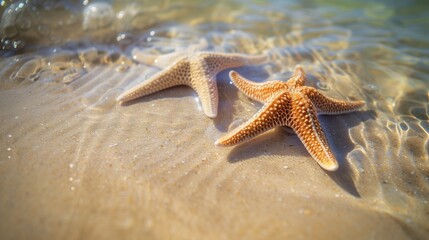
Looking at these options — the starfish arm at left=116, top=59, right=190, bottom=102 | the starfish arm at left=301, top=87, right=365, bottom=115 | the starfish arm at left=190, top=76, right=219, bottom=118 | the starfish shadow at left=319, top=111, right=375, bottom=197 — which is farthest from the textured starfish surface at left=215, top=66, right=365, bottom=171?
the starfish arm at left=116, top=59, right=190, bottom=102

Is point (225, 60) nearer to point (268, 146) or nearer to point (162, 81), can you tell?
point (162, 81)

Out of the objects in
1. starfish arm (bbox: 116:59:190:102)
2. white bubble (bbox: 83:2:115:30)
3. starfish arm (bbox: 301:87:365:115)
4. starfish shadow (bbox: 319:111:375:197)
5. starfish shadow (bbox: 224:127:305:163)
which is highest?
white bubble (bbox: 83:2:115:30)

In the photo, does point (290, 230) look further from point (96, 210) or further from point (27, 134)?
point (27, 134)

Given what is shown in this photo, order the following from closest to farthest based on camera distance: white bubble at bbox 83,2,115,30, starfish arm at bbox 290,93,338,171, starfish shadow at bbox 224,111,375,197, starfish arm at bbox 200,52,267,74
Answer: starfish arm at bbox 290,93,338,171 < starfish shadow at bbox 224,111,375,197 < starfish arm at bbox 200,52,267,74 < white bubble at bbox 83,2,115,30

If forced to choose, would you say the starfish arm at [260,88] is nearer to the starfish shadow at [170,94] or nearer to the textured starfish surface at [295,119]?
the textured starfish surface at [295,119]

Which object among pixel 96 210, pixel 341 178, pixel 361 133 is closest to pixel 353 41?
pixel 361 133

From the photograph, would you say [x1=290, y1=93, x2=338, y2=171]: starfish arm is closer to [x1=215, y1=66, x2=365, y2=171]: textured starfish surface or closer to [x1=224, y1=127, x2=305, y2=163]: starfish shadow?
[x1=215, y1=66, x2=365, y2=171]: textured starfish surface

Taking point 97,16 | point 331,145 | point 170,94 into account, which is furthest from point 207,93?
point 97,16
